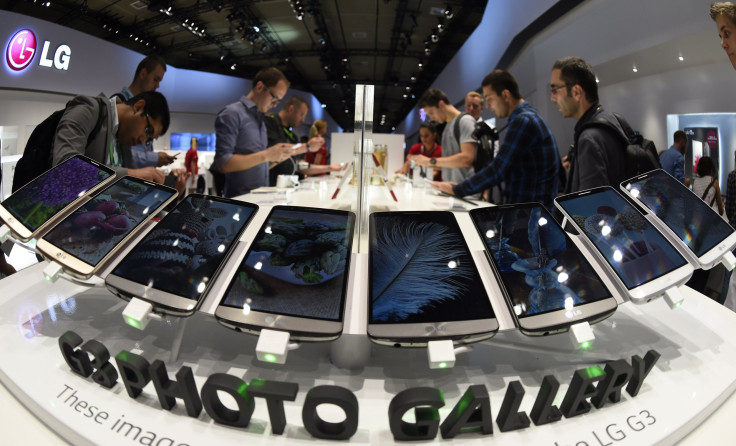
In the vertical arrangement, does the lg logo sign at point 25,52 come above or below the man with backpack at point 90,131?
above

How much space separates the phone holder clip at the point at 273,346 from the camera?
501 millimetres

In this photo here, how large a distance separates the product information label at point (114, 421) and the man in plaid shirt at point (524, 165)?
183cm

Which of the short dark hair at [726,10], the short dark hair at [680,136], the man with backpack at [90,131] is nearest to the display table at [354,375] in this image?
the man with backpack at [90,131]

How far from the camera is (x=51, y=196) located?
0.85 metres

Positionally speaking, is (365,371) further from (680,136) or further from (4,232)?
(680,136)

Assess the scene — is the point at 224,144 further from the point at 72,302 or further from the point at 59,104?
the point at 72,302

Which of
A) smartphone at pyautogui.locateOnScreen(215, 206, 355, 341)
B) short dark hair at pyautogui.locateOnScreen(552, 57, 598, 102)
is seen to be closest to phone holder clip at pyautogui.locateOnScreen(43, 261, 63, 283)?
smartphone at pyautogui.locateOnScreen(215, 206, 355, 341)

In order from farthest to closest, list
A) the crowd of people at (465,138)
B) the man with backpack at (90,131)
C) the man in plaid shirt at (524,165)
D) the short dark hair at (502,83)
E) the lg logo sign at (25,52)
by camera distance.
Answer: the lg logo sign at (25,52), the short dark hair at (502,83), the man in plaid shirt at (524,165), the crowd of people at (465,138), the man with backpack at (90,131)

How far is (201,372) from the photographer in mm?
615

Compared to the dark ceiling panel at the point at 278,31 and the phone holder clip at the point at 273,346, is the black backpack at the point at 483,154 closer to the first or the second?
the dark ceiling panel at the point at 278,31

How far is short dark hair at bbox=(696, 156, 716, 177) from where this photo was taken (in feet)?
6.97

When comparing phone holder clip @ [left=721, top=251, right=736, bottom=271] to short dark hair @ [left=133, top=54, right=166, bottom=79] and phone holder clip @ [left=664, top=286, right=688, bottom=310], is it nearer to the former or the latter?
phone holder clip @ [left=664, top=286, right=688, bottom=310]

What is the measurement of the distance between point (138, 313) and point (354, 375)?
35 centimetres

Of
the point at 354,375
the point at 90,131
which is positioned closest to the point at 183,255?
the point at 354,375
